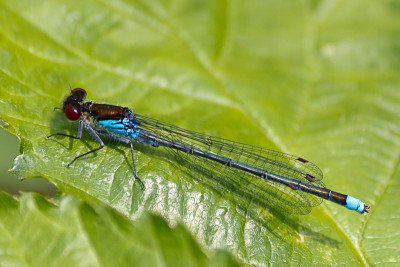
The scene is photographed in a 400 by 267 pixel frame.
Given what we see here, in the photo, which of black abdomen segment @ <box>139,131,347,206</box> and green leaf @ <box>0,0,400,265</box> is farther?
black abdomen segment @ <box>139,131,347,206</box>

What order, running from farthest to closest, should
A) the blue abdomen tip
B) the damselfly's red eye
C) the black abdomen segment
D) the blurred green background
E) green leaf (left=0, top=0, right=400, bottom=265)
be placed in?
the blurred green background < the black abdomen segment < the damselfly's red eye < the blue abdomen tip < green leaf (left=0, top=0, right=400, bottom=265)

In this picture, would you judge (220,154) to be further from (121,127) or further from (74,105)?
(74,105)

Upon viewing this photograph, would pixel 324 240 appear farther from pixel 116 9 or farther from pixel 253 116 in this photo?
pixel 116 9

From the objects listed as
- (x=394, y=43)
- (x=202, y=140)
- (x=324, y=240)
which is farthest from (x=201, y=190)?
(x=394, y=43)

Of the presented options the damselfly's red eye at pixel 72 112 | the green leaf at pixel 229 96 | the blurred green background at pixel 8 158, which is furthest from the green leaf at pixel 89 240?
the blurred green background at pixel 8 158

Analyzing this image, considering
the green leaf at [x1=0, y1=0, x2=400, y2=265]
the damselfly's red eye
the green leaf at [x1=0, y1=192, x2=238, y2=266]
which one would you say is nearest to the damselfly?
the damselfly's red eye

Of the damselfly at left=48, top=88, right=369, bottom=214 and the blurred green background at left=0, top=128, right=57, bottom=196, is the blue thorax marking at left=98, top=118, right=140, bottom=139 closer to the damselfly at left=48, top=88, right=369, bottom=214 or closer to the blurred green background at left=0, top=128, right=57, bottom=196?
the damselfly at left=48, top=88, right=369, bottom=214

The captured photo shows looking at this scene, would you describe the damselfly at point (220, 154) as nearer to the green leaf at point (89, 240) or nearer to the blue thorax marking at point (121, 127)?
the blue thorax marking at point (121, 127)
